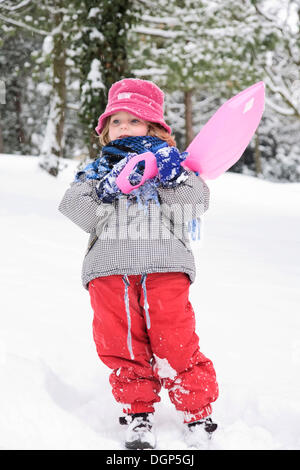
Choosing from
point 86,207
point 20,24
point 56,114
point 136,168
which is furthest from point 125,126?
point 56,114

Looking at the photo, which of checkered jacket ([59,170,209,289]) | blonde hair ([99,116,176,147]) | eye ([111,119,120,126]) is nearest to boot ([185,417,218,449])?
checkered jacket ([59,170,209,289])

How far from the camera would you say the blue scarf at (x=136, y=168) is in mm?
2059

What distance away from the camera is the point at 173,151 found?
203 centimetres

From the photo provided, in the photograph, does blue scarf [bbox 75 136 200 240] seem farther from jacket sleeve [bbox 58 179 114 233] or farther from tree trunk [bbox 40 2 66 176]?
tree trunk [bbox 40 2 66 176]

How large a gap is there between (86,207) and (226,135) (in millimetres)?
743

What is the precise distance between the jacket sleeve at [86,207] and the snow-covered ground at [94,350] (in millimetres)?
760

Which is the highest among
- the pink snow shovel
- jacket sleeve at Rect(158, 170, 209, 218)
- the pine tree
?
the pine tree

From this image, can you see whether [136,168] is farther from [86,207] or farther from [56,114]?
[56,114]

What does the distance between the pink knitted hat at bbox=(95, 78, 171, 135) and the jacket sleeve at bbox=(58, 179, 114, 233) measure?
389mm

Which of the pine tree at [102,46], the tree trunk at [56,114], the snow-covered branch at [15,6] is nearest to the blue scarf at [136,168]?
the pine tree at [102,46]

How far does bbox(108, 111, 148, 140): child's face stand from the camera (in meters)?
2.20
